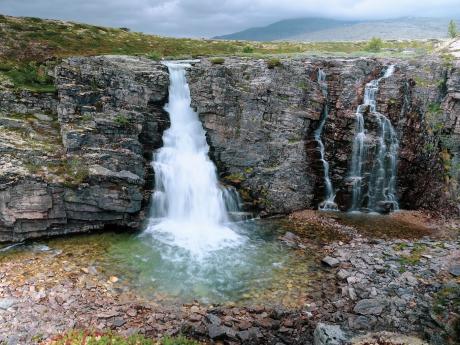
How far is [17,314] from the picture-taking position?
15.9m

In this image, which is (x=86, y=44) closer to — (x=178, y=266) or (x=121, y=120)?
(x=121, y=120)

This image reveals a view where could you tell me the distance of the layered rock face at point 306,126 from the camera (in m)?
29.7

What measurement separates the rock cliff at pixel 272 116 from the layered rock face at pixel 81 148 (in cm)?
11

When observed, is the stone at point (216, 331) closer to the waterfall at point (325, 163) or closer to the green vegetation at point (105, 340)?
the green vegetation at point (105, 340)

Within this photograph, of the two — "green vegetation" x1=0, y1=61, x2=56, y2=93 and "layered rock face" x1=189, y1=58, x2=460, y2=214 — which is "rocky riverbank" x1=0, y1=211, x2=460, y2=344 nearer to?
"layered rock face" x1=189, y1=58, x2=460, y2=214

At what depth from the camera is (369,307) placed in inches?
671

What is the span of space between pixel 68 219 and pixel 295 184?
685 inches

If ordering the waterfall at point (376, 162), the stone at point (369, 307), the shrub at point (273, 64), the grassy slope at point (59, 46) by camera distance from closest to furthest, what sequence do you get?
the stone at point (369, 307) < the grassy slope at point (59, 46) < the waterfall at point (376, 162) < the shrub at point (273, 64)

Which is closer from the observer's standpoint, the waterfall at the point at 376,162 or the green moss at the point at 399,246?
the green moss at the point at 399,246

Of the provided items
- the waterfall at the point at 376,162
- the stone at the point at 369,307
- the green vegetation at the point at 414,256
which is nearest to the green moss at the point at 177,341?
the stone at the point at 369,307

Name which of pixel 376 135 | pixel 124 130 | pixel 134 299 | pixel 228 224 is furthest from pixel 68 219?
pixel 376 135

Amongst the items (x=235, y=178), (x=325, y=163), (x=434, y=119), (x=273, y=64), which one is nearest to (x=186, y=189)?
(x=235, y=178)

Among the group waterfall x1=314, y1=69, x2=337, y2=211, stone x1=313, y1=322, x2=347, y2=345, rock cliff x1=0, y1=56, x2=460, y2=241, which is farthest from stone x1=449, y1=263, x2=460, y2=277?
waterfall x1=314, y1=69, x2=337, y2=211

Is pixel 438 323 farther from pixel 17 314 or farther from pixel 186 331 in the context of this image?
pixel 17 314
